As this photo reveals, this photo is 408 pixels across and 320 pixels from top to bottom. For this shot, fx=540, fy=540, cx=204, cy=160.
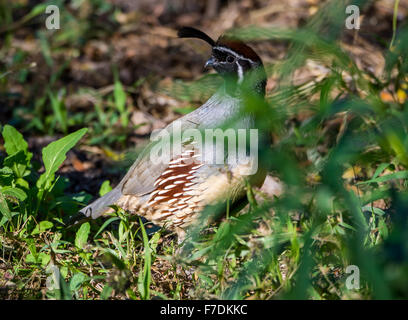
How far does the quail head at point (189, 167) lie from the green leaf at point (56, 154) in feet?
1.05

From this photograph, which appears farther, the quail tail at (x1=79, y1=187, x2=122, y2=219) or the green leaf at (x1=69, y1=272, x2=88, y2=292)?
the quail tail at (x1=79, y1=187, x2=122, y2=219)

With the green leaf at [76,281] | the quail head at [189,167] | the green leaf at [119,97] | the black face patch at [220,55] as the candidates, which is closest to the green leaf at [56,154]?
the quail head at [189,167]

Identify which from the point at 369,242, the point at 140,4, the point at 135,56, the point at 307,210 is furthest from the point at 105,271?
the point at 140,4

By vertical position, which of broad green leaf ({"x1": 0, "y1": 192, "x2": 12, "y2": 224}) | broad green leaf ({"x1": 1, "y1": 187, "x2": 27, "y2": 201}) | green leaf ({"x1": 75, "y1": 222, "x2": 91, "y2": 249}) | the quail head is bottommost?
green leaf ({"x1": 75, "y1": 222, "x2": 91, "y2": 249})

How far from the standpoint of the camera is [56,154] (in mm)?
3441

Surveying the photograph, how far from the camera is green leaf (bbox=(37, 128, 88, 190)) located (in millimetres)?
3424

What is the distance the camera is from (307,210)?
235 cm

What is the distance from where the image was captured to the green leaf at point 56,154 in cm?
342

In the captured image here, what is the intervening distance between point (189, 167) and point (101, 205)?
2.15ft

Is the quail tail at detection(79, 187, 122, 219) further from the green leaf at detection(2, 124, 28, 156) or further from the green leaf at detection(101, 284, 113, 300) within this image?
the green leaf at detection(101, 284, 113, 300)

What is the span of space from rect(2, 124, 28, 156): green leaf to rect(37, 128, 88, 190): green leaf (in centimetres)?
21

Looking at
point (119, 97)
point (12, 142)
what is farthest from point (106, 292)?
point (119, 97)

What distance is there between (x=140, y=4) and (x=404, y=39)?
17.9 feet

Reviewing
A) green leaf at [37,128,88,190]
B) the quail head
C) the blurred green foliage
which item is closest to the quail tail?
the quail head
